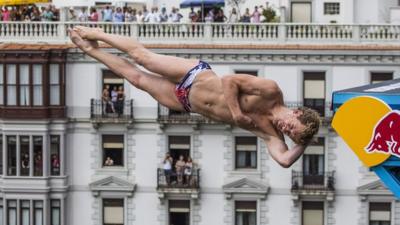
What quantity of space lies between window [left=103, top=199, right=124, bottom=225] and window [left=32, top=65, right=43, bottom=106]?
439 cm

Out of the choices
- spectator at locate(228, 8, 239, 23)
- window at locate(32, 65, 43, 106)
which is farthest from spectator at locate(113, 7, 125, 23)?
spectator at locate(228, 8, 239, 23)

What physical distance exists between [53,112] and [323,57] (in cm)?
1000

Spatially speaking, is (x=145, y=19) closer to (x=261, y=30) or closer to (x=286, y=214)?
(x=261, y=30)

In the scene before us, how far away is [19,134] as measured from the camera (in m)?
56.4

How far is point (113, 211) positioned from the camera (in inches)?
2238

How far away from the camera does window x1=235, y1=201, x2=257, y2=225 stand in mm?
56250

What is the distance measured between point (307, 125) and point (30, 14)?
125 ft

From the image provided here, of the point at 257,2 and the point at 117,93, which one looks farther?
the point at 257,2

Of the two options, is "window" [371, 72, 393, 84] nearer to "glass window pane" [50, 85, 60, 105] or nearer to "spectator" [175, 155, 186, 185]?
"spectator" [175, 155, 186, 185]

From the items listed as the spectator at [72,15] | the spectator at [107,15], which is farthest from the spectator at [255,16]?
the spectator at [72,15]

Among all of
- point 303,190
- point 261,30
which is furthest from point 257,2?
point 303,190

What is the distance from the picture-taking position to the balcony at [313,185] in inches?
2179

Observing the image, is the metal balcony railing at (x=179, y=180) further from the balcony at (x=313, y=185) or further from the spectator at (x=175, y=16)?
the spectator at (x=175, y=16)

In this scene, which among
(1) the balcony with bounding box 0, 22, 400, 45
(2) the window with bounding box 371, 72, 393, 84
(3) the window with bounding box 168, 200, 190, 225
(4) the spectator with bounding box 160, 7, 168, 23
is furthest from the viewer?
(4) the spectator with bounding box 160, 7, 168, 23
